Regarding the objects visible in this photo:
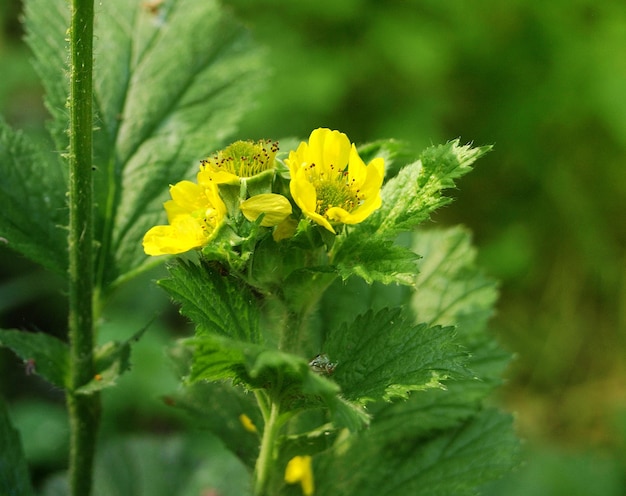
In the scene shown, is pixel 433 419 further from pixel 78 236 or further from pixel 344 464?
pixel 78 236

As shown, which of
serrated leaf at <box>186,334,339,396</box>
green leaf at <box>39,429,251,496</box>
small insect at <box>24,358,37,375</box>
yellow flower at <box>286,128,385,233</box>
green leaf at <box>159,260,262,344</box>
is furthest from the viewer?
green leaf at <box>39,429,251,496</box>

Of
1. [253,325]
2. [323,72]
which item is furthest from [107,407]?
[253,325]

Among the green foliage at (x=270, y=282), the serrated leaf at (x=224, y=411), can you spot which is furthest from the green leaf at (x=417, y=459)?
the serrated leaf at (x=224, y=411)

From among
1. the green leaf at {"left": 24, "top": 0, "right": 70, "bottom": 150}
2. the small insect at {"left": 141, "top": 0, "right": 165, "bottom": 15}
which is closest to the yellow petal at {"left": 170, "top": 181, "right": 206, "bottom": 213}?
the green leaf at {"left": 24, "top": 0, "right": 70, "bottom": 150}

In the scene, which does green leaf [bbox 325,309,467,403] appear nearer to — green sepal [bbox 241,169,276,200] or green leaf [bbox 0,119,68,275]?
green sepal [bbox 241,169,276,200]

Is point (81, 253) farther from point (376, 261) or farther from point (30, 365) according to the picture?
point (376, 261)

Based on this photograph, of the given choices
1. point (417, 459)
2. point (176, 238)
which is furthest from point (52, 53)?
point (417, 459)
